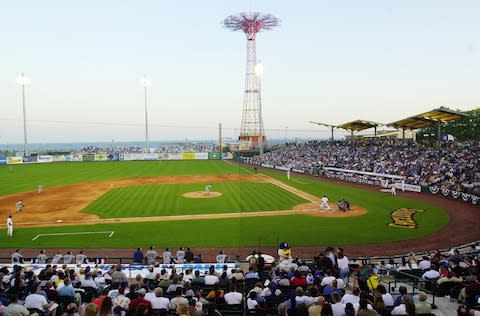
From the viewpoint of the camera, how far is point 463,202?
33562 mm

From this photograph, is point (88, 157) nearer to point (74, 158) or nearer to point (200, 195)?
point (74, 158)

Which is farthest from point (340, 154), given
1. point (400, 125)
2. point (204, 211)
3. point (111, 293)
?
point (111, 293)

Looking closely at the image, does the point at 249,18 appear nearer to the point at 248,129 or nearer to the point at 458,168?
the point at 248,129

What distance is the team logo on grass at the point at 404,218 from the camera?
26031mm

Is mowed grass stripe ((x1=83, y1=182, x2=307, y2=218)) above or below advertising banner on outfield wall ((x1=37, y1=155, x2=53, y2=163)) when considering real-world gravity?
below

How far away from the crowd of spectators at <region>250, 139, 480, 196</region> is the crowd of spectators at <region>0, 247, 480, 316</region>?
26941 mm

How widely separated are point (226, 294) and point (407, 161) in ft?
143

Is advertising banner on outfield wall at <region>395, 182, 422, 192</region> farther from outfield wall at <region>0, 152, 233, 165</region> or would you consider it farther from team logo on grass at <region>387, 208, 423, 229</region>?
outfield wall at <region>0, 152, 233, 165</region>

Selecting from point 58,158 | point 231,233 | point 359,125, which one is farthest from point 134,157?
point 231,233

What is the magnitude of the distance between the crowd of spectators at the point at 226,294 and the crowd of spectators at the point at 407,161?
88.4 feet

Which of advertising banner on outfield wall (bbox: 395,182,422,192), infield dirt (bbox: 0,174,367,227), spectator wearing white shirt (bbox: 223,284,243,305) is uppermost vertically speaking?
spectator wearing white shirt (bbox: 223,284,243,305)

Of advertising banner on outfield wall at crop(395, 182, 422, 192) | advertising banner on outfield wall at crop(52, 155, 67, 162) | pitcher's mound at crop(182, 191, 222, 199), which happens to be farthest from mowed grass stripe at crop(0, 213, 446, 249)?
advertising banner on outfield wall at crop(52, 155, 67, 162)

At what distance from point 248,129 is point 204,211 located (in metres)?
69.3

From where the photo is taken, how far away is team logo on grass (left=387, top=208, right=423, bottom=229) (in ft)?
85.4
